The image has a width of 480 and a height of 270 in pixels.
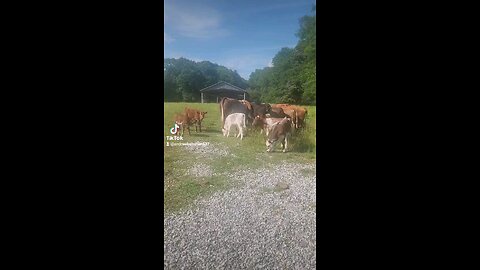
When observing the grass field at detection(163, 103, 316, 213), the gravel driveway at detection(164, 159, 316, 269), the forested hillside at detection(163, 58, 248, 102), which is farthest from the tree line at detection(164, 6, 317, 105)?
the gravel driveway at detection(164, 159, 316, 269)

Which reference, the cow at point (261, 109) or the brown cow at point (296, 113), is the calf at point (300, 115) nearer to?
the brown cow at point (296, 113)

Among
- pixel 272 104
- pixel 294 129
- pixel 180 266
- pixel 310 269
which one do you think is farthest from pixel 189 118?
pixel 310 269

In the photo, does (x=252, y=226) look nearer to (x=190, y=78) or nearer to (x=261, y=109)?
(x=261, y=109)

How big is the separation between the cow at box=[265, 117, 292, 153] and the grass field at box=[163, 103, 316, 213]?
0.12ft

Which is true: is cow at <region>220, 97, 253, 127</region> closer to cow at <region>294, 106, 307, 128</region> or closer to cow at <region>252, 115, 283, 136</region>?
cow at <region>252, 115, 283, 136</region>

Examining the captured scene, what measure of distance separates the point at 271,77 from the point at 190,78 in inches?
23.4

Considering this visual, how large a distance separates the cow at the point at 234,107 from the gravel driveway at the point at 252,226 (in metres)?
0.43

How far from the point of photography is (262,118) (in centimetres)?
239
